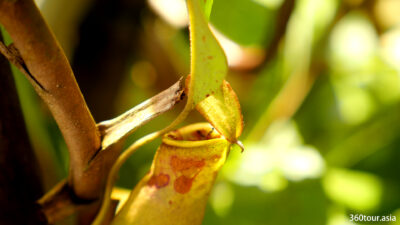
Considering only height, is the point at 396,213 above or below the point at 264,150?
below

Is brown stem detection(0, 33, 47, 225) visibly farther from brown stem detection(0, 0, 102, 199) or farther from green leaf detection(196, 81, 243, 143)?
green leaf detection(196, 81, 243, 143)

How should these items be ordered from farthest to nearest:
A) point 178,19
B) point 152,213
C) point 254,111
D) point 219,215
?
1. point 254,111
2. point 178,19
3. point 219,215
4. point 152,213

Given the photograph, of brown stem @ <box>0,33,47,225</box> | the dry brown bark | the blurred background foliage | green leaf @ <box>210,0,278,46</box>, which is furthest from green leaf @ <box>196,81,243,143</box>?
green leaf @ <box>210,0,278,46</box>

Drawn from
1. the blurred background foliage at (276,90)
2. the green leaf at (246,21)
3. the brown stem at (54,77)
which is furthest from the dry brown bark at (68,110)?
the green leaf at (246,21)

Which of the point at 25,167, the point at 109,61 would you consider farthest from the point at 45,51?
the point at 109,61

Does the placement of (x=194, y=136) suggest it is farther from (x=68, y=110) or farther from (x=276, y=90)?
(x=276, y=90)

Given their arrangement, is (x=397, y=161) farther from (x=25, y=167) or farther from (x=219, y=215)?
(x=25, y=167)

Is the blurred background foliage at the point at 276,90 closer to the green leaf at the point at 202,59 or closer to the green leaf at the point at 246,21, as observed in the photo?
the green leaf at the point at 246,21
